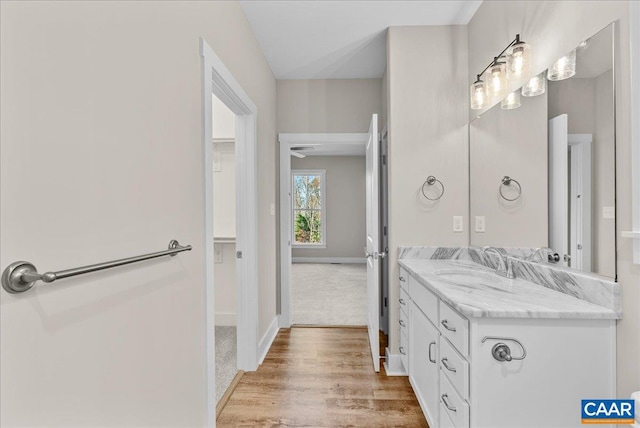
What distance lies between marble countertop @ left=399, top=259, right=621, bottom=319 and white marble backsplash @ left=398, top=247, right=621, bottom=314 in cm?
3

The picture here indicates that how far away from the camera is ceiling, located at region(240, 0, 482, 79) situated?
2303 mm

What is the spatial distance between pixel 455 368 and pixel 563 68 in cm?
146

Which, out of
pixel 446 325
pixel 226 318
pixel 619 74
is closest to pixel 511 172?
pixel 619 74

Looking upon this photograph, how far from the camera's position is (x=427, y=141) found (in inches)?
101

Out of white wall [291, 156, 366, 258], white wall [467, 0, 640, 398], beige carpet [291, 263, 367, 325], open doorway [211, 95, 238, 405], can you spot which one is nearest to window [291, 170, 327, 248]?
white wall [291, 156, 366, 258]

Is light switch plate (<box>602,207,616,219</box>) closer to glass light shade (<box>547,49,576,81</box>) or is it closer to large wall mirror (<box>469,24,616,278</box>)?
large wall mirror (<box>469,24,616,278</box>)

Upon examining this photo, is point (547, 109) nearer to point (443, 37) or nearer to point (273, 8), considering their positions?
point (443, 37)

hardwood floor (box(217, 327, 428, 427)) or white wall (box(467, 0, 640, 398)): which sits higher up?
white wall (box(467, 0, 640, 398))

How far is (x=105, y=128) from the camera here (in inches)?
37.4

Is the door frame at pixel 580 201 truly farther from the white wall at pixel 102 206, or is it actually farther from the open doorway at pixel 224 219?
the open doorway at pixel 224 219

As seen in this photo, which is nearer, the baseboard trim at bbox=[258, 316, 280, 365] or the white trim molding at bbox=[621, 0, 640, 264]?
the white trim molding at bbox=[621, 0, 640, 264]

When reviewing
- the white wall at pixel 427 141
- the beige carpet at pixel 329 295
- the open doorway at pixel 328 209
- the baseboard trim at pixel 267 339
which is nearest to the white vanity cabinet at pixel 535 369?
the white wall at pixel 427 141

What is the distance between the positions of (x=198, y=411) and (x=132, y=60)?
154 cm

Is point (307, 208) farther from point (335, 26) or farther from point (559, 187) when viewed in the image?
point (559, 187)
